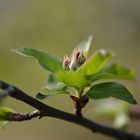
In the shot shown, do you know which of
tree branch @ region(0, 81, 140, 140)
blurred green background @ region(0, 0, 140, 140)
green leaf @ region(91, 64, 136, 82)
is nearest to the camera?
tree branch @ region(0, 81, 140, 140)

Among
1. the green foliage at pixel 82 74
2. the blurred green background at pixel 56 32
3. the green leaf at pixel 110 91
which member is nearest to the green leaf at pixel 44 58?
the green foliage at pixel 82 74

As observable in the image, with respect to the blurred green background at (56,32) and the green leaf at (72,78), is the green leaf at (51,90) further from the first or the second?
the blurred green background at (56,32)

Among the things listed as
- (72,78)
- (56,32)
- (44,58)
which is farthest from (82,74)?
(56,32)

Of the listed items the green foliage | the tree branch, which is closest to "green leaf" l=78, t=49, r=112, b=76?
the green foliage

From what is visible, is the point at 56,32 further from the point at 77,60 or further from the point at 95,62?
the point at 95,62

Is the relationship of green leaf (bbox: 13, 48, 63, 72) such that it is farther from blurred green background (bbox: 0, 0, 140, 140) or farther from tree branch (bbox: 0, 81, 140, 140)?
blurred green background (bbox: 0, 0, 140, 140)

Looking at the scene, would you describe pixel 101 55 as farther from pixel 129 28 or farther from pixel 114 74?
pixel 129 28

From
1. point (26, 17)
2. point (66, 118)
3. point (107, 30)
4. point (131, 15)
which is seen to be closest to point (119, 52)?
point (107, 30)
